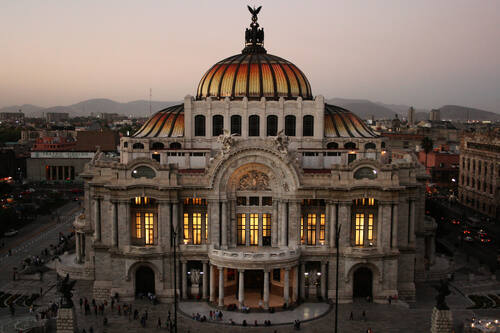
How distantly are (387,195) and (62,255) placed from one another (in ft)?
170

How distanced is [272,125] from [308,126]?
5.36 meters

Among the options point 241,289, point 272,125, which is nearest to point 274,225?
point 241,289

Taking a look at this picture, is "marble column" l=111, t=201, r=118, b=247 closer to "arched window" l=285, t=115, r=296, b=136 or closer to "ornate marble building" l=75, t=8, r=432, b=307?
"ornate marble building" l=75, t=8, r=432, b=307

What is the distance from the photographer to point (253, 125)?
7888 cm

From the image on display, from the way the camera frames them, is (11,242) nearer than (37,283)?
No

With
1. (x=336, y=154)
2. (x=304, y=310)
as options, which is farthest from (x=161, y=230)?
(x=336, y=154)

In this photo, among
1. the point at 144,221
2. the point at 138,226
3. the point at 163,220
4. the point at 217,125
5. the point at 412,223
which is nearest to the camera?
the point at 163,220

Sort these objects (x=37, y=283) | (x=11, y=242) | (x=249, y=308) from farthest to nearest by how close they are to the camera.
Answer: (x=11, y=242), (x=37, y=283), (x=249, y=308)

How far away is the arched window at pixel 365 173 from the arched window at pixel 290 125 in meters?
16.6

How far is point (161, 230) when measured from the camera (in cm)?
6544

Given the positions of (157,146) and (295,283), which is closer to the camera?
(295,283)

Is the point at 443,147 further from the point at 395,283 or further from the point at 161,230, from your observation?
the point at 161,230

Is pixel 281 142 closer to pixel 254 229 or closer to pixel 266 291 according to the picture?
pixel 254 229

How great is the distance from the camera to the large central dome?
80.9 m
